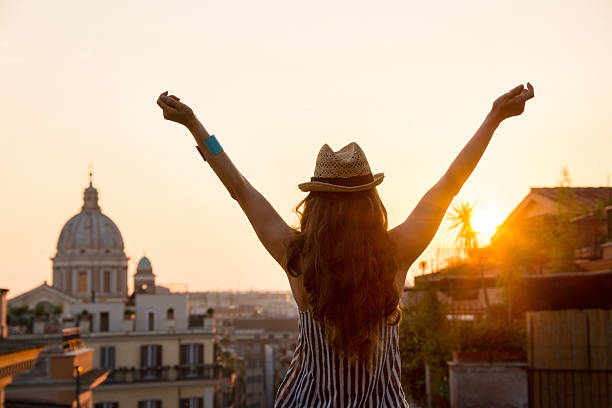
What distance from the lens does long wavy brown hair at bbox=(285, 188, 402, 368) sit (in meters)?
2.35

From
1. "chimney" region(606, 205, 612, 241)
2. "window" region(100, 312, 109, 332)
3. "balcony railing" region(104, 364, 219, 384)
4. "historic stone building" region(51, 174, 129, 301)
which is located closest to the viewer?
"chimney" region(606, 205, 612, 241)

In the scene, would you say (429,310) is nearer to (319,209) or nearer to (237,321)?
(319,209)

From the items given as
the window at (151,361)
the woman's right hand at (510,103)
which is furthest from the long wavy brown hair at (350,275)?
the window at (151,361)

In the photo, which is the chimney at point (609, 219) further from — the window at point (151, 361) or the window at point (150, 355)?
the window at point (150, 355)

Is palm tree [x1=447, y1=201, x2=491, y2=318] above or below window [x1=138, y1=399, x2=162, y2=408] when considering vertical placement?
above

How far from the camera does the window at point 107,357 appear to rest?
2103 inches

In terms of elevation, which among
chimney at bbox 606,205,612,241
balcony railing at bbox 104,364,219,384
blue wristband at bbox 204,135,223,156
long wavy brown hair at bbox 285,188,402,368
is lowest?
balcony railing at bbox 104,364,219,384

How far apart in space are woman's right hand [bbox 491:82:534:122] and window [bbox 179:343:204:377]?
2030 inches

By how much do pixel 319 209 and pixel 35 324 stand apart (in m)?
58.2

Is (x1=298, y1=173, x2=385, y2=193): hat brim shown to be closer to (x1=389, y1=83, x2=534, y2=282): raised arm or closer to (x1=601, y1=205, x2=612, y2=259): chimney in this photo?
(x1=389, y1=83, x2=534, y2=282): raised arm

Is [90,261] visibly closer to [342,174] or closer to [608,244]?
[608,244]

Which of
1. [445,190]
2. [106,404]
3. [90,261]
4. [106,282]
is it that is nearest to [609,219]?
[445,190]

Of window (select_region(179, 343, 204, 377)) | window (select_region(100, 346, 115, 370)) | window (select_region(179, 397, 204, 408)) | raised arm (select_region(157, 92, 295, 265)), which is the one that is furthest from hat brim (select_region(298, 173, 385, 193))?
window (select_region(100, 346, 115, 370))

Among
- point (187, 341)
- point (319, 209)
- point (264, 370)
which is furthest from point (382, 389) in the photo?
point (264, 370)
